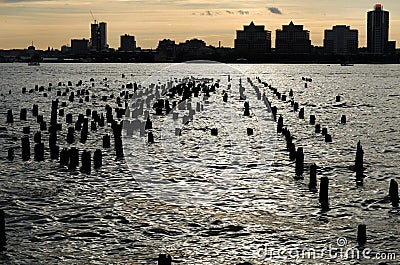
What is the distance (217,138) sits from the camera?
3622cm

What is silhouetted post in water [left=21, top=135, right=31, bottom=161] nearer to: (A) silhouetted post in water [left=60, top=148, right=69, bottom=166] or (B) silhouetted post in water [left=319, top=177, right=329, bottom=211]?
(A) silhouetted post in water [left=60, top=148, right=69, bottom=166]

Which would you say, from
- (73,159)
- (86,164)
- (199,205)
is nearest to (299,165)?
(199,205)

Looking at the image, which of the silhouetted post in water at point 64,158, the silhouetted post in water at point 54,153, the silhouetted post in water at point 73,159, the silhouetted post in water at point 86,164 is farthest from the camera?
the silhouetted post in water at point 54,153

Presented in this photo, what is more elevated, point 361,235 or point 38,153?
point 38,153

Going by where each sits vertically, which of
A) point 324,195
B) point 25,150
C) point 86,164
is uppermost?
point 25,150

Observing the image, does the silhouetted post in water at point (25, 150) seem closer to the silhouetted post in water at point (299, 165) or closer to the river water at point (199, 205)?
the river water at point (199, 205)

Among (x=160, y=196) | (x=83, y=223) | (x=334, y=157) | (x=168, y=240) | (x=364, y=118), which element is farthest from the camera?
(x=364, y=118)

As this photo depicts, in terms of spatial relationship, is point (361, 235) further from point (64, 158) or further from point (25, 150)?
point (25, 150)

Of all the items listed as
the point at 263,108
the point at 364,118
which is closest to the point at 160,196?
the point at 364,118

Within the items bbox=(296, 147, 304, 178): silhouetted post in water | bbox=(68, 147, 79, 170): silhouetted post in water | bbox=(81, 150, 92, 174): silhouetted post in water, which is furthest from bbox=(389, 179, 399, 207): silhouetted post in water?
bbox=(68, 147, 79, 170): silhouetted post in water

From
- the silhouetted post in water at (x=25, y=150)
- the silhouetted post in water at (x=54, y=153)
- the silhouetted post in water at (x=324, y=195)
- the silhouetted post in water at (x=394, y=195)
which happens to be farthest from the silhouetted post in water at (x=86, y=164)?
the silhouetted post in water at (x=394, y=195)

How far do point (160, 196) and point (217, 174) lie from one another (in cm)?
434

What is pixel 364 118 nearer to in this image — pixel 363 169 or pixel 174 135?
pixel 174 135

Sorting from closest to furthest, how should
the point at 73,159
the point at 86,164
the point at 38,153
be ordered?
1. the point at 86,164
2. the point at 73,159
3. the point at 38,153
